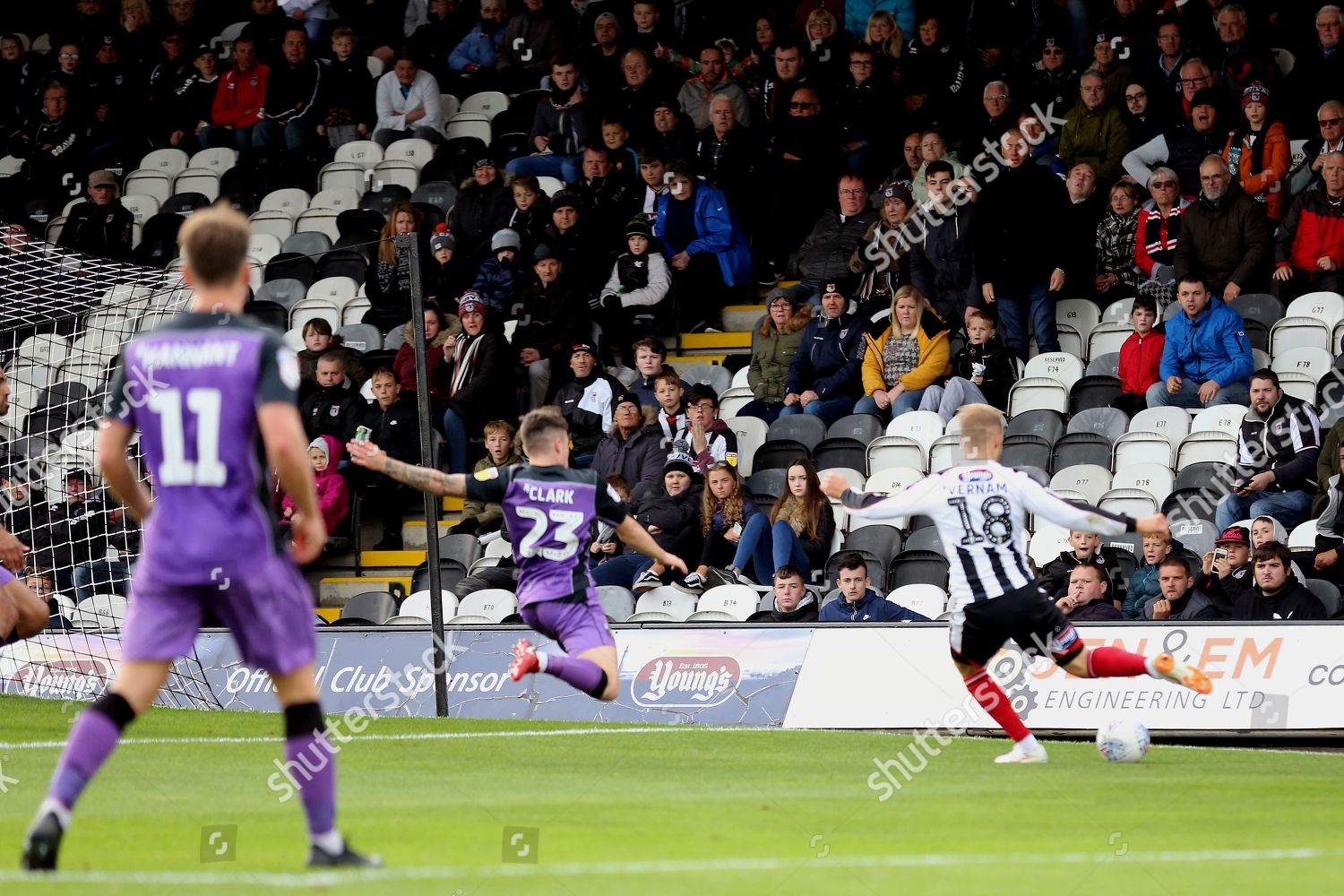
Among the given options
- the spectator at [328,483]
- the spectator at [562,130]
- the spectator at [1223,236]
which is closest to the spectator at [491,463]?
the spectator at [328,483]

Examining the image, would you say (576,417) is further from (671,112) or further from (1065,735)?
(1065,735)

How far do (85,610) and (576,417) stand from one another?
556 centimetres

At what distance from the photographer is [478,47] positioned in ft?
81.5

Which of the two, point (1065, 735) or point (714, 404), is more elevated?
point (714, 404)

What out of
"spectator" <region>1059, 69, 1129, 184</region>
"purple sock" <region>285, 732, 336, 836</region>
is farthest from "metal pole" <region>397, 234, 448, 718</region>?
"spectator" <region>1059, 69, 1129, 184</region>

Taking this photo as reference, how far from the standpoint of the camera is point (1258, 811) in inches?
327

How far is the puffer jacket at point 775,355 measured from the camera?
62.2ft

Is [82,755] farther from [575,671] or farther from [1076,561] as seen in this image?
[1076,561]

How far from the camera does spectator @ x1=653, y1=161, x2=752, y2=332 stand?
20016mm

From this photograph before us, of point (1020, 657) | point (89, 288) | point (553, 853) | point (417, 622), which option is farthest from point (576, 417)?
point (553, 853)

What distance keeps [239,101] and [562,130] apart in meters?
5.64

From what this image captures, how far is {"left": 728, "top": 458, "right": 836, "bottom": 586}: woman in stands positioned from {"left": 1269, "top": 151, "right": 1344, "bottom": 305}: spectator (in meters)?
5.33

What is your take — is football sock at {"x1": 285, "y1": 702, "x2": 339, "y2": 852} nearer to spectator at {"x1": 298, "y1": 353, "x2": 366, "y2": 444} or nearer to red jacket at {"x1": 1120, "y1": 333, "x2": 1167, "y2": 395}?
red jacket at {"x1": 1120, "y1": 333, "x2": 1167, "y2": 395}

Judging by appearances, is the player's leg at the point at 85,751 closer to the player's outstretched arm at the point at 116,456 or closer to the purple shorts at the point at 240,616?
the purple shorts at the point at 240,616
